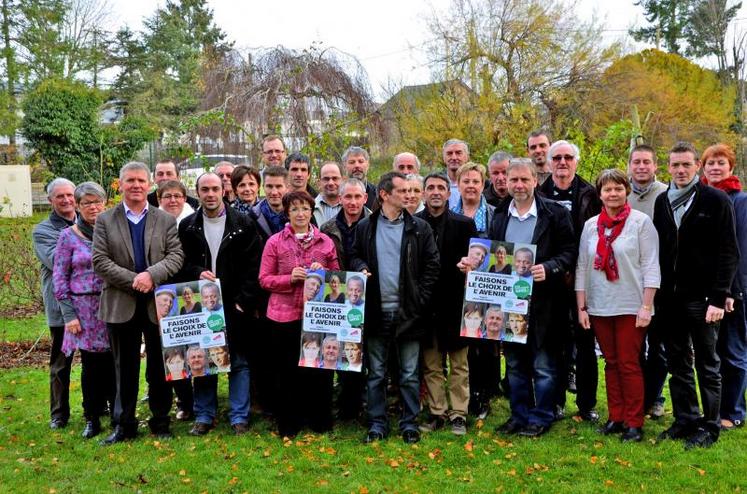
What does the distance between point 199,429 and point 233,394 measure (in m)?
0.43

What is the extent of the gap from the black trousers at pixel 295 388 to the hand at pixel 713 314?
3200 mm

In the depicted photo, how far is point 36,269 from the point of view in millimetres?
11578

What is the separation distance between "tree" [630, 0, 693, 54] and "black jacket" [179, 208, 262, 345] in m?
41.0

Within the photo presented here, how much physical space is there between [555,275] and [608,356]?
Result: 0.84 m

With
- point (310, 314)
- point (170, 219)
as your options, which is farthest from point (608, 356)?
point (170, 219)

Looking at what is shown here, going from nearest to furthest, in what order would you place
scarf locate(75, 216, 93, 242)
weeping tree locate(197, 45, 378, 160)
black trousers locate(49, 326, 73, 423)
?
scarf locate(75, 216, 93, 242) → black trousers locate(49, 326, 73, 423) → weeping tree locate(197, 45, 378, 160)

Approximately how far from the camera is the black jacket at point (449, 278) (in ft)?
18.4

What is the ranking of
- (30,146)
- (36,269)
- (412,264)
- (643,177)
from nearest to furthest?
(412,264) < (643,177) < (36,269) < (30,146)

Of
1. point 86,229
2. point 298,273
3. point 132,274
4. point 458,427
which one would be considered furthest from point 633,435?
point 86,229

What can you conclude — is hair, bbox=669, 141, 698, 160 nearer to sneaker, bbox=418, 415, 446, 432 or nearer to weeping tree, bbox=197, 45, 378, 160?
sneaker, bbox=418, 415, 446, 432

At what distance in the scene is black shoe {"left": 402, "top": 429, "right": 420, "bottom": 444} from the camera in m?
5.51

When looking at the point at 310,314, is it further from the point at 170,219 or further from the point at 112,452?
the point at 112,452

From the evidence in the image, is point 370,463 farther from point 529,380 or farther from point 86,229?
point 86,229

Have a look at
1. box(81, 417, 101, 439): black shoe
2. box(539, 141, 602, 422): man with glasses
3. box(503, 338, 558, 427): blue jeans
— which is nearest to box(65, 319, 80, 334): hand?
box(81, 417, 101, 439): black shoe
